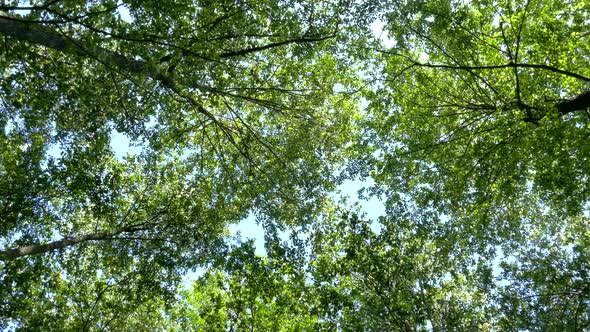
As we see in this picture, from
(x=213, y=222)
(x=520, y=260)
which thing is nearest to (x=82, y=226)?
(x=213, y=222)

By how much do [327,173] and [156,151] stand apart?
253 inches

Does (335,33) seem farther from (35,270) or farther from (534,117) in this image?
(35,270)

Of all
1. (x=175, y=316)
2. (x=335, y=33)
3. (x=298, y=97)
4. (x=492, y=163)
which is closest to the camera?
(x=335, y=33)

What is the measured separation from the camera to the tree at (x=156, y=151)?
35.1 ft

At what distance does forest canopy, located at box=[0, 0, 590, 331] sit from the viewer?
40.1 ft

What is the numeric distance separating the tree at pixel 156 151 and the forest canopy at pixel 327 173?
0.09 metres

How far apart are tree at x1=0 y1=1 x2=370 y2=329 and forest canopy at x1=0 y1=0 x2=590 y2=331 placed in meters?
0.09

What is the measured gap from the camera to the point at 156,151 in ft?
49.1

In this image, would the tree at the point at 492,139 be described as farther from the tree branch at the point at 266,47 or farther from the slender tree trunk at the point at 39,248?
the slender tree trunk at the point at 39,248

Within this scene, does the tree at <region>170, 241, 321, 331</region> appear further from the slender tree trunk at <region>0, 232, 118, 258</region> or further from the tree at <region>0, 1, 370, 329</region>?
the slender tree trunk at <region>0, 232, 118, 258</region>

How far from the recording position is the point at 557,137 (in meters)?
11.2

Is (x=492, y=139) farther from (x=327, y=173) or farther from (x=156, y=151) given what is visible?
(x=156, y=151)

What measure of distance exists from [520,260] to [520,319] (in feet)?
10.6

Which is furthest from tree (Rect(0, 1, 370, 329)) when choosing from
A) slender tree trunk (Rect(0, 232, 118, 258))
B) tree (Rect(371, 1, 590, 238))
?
tree (Rect(371, 1, 590, 238))
